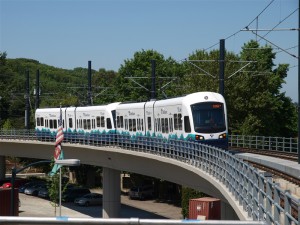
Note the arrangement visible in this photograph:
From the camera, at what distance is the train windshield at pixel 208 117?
108 feet

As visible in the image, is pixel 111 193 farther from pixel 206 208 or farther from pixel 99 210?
pixel 206 208

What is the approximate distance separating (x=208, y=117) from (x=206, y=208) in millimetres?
6897

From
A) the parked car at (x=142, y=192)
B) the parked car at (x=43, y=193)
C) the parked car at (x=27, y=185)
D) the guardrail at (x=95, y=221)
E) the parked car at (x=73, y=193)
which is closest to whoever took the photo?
the guardrail at (x=95, y=221)

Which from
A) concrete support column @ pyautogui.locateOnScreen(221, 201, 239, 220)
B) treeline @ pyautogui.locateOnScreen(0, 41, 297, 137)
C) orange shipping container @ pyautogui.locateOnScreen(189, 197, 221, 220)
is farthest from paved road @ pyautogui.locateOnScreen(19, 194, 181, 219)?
concrete support column @ pyautogui.locateOnScreen(221, 201, 239, 220)

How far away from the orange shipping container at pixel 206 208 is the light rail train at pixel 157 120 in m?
4.26

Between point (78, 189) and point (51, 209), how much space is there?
9416mm

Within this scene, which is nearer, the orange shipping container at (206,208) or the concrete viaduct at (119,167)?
the concrete viaduct at (119,167)

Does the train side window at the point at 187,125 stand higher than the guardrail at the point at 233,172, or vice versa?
the train side window at the point at 187,125

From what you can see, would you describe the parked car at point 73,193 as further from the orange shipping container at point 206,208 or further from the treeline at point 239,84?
the orange shipping container at point 206,208

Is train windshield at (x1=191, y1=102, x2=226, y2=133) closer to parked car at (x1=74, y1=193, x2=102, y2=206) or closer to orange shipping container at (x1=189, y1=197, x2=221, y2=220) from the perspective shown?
orange shipping container at (x1=189, y1=197, x2=221, y2=220)

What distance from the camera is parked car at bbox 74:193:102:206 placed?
6162 cm

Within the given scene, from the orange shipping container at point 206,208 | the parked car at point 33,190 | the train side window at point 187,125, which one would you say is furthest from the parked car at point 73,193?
the train side window at point 187,125

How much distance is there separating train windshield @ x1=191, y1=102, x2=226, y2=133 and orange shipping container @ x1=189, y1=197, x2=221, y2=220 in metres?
6.15

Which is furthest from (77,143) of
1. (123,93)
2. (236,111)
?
(123,93)
